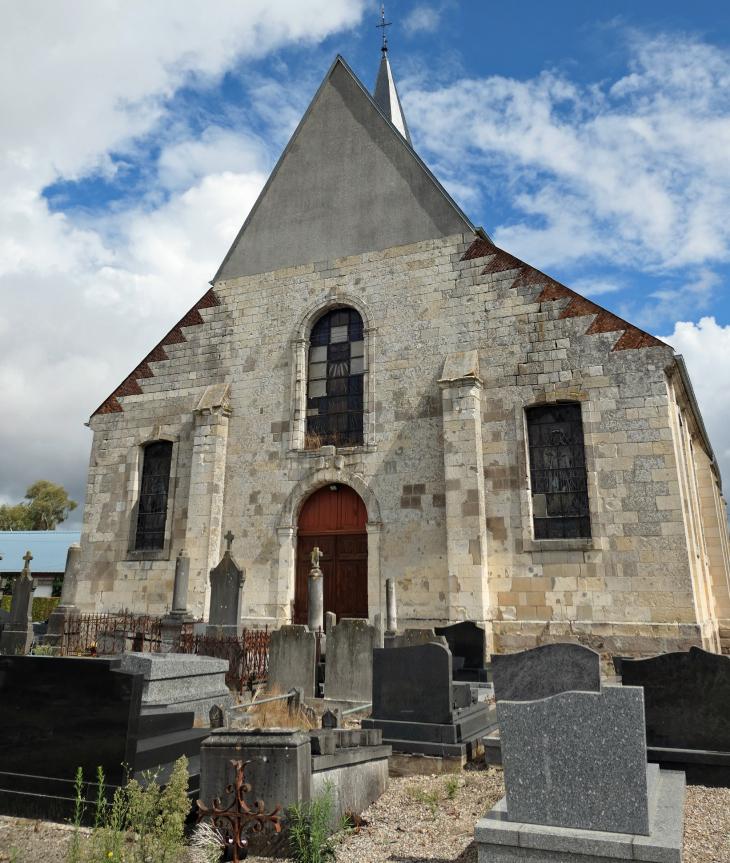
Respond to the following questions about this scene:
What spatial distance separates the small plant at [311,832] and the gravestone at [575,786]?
972 mm

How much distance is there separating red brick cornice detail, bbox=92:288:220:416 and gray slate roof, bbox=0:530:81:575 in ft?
67.7

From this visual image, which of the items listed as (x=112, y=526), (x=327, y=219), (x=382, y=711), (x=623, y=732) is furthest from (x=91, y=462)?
(x=623, y=732)

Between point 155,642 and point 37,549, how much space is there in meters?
28.6

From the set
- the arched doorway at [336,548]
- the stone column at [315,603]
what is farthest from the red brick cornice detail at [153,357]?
the stone column at [315,603]

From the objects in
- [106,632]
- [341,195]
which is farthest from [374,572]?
[341,195]

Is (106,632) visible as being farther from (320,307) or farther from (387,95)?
(387,95)

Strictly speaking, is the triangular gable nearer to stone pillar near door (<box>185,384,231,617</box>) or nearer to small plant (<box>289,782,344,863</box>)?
stone pillar near door (<box>185,384,231,617</box>)

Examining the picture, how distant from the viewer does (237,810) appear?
12.8ft

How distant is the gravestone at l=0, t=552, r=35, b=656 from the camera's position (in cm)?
1189

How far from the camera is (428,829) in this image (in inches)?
178

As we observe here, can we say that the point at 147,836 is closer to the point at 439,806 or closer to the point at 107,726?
the point at 107,726

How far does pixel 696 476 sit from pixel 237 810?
15.1m

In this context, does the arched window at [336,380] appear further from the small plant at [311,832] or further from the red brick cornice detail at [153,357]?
the small plant at [311,832]

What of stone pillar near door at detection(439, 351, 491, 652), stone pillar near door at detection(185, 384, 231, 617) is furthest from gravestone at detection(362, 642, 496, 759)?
stone pillar near door at detection(185, 384, 231, 617)
